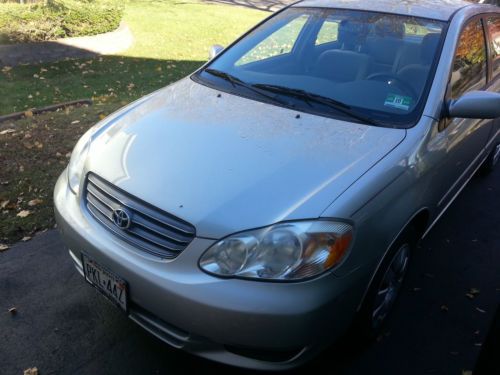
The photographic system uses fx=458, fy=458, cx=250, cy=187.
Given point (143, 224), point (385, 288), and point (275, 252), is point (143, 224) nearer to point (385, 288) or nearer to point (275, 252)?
point (275, 252)

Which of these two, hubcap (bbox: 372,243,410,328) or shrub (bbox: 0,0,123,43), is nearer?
hubcap (bbox: 372,243,410,328)

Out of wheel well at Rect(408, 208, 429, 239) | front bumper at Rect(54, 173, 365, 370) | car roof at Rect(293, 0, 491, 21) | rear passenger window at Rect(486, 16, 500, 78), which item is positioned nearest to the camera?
front bumper at Rect(54, 173, 365, 370)

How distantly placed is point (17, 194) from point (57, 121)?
1.56 meters

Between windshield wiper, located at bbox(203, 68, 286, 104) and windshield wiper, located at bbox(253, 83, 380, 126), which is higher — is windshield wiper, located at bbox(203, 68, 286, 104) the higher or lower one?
the lower one

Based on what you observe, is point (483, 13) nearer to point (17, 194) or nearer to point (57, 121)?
point (17, 194)

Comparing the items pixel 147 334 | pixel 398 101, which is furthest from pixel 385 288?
pixel 147 334

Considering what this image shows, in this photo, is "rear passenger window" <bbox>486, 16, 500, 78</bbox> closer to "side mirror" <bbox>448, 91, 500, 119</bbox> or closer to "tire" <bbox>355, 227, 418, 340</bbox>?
"side mirror" <bbox>448, 91, 500, 119</bbox>

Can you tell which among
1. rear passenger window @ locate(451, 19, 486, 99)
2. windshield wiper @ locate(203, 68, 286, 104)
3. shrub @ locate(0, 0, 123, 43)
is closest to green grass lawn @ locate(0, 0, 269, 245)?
shrub @ locate(0, 0, 123, 43)

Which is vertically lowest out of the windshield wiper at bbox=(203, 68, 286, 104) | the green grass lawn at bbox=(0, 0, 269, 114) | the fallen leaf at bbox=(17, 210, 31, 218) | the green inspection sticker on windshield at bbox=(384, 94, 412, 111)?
the green grass lawn at bbox=(0, 0, 269, 114)

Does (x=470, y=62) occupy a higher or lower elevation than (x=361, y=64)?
higher

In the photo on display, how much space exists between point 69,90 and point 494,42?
17.7 ft

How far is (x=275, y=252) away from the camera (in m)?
1.83

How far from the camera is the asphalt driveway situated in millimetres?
2383

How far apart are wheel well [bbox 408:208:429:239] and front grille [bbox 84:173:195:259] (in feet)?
4.12
